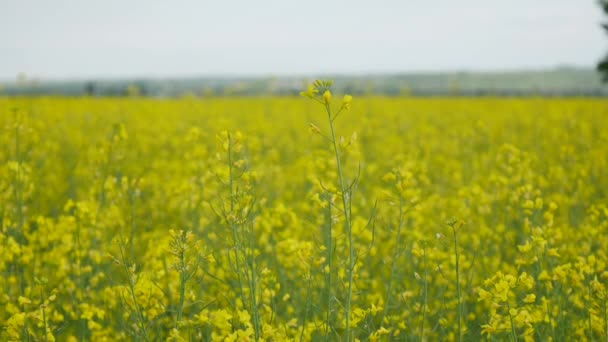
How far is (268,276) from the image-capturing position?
8.74 ft

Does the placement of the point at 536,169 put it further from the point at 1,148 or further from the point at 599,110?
the point at 599,110

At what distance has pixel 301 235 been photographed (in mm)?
4625

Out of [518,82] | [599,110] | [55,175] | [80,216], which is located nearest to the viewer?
[80,216]

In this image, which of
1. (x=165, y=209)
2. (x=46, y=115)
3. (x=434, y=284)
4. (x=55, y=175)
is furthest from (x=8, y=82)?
(x=434, y=284)

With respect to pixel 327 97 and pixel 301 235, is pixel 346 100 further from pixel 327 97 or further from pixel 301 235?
pixel 301 235

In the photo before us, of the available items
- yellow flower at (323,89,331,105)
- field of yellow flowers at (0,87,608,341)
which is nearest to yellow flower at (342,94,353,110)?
field of yellow flowers at (0,87,608,341)

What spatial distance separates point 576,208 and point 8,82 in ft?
37.7

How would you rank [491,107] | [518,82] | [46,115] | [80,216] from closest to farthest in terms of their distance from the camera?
[80,216] → [46,115] → [491,107] → [518,82]

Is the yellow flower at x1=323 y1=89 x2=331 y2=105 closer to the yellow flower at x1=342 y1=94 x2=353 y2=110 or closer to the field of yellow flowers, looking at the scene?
the field of yellow flowers

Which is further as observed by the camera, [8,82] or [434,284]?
[8,82]

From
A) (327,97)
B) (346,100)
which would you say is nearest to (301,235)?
(346,100)

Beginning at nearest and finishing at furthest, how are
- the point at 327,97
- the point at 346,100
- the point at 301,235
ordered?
the point at 327,97, the point at 346,100, the point at 301,235

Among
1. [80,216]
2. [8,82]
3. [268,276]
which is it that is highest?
[8,82]

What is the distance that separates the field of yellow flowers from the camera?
2.23 m
